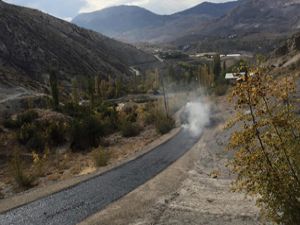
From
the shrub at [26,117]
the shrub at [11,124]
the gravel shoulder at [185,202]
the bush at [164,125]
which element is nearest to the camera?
the gravel shoulder at [185,202]

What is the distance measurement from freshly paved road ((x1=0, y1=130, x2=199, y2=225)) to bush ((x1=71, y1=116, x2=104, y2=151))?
8566 mm

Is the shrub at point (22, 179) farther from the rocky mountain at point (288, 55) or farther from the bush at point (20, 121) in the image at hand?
the rocky mountain at point (288, 55)

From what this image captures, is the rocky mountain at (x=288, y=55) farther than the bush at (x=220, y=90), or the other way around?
the rocky mountain at (x=288, y=55)

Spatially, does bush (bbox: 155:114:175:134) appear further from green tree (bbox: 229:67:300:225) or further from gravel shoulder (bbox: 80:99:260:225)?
green tree (bbox: 229:67:300:225)

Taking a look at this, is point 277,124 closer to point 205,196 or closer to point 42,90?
point 205,196

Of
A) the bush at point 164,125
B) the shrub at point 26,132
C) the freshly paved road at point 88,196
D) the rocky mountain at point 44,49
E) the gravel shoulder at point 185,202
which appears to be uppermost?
the rocky mountain at point 44,49

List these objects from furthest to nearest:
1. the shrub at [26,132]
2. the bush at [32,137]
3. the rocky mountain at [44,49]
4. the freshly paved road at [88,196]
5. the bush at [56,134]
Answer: the rocky mountain at [44,49] < the bush at [56,134] < the shrub at [26,132] < the bush at [32,137] < the freshly paved road at [88,196]

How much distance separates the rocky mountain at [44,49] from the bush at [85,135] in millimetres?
36953

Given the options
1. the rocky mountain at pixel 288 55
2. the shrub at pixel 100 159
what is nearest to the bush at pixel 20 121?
the shrub at pixel 100 159

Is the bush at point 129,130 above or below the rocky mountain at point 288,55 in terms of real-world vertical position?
below

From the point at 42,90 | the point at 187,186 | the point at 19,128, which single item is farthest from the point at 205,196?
the point at 42,90

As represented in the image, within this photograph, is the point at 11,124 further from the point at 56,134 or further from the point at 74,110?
the point at 74,110

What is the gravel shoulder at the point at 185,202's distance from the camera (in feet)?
52.3

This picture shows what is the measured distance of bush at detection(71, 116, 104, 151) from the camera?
120 feet
